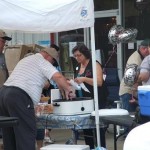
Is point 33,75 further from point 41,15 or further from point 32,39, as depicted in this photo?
point 32,39

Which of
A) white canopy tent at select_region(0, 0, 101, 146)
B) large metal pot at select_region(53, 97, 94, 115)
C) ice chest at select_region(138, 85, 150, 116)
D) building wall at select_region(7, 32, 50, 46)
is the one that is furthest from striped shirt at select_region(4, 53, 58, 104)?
building wall at select_region(7, 32, 50, 46)

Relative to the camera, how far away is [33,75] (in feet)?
20.5

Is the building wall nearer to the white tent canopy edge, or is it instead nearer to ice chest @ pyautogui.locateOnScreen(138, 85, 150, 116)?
the white tent canopy edge

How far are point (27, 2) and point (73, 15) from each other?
0.55m

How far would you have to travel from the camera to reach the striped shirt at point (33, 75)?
20.5 ft

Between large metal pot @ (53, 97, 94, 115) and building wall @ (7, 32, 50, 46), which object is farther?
building wall @ (7, 32, 50, 46)

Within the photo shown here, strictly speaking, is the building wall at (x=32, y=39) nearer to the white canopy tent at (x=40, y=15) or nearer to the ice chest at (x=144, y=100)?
the white canopy tent at (x=40, y=15)

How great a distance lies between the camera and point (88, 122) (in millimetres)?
6297

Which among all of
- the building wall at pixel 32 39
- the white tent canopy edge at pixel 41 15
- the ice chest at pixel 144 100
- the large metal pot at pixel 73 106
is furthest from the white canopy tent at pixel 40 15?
the building wall at pixel 32 39

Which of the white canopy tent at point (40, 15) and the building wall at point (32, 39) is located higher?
the white canopy tent at point (40, 15)

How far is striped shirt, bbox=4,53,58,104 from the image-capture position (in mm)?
6254

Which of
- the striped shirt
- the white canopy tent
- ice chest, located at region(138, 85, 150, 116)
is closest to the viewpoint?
ice chest, located at region(138, 85, 150, 116)

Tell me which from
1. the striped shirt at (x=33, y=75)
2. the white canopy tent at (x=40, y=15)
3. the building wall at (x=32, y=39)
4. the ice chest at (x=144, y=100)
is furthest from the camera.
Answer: the building wall at (x=32, y=39)

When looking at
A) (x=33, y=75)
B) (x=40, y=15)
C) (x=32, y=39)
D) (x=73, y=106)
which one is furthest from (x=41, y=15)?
(x=32, y=39)
